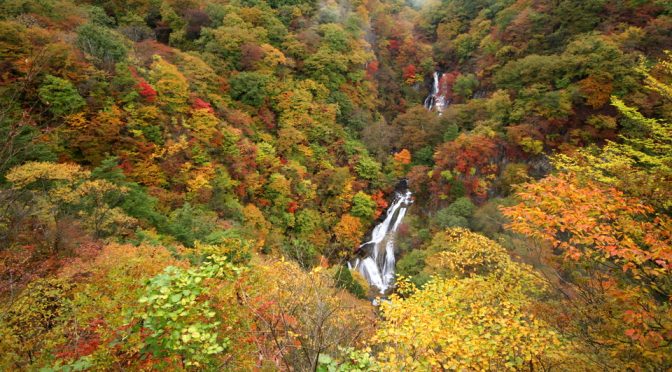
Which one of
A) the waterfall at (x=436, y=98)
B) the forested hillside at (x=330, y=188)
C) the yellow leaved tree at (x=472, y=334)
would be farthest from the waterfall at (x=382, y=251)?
the yellow leaved tree at (x=472, y=334)

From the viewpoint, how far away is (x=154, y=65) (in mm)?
19719

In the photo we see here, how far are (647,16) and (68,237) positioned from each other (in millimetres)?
35099

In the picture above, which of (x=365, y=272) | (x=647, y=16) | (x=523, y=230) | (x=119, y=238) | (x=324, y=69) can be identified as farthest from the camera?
(x=324, y=69)

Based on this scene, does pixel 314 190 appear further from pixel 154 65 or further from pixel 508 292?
pixel 508 292

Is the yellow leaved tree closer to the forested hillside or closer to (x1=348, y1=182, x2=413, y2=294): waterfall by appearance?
the forested hillside

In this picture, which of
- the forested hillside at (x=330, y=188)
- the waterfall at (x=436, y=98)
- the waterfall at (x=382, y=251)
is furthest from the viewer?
the waterfall at (x=436, y=98)

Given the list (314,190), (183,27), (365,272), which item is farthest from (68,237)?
(183,27)

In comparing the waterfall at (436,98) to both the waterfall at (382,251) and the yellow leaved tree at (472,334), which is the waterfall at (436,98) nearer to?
the waterfall at (382,251)

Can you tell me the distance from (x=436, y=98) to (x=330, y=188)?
64.0 ft

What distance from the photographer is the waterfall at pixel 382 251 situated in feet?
75.5

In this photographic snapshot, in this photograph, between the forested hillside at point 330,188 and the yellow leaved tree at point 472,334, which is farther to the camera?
the yellow leaved tree at point 472,334

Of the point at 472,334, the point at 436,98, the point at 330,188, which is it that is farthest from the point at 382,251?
the point at 436,98

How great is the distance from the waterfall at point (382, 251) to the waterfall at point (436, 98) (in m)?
13.4

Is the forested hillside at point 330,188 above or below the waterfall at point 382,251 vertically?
above
